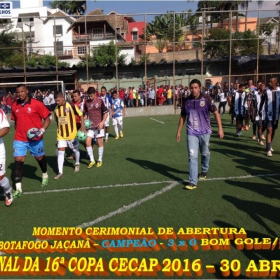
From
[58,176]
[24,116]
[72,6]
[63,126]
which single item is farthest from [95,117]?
[72,6]

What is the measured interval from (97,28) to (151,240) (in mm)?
44693

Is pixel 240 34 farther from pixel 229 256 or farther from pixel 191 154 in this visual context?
pixel 229 256

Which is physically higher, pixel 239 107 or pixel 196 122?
pixel 196 122

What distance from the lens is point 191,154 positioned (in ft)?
22.0

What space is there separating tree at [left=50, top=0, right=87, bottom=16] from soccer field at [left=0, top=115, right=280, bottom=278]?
61.9 m

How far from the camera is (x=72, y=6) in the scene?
65.6 meters

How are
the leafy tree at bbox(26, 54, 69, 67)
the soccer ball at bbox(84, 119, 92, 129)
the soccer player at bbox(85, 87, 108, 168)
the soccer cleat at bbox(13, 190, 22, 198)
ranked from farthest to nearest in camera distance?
the leafy tree at bbox(26, 54, 69, 67) → the soccer player at bbox(85, 87, 108, 168) → the soccer ball at bbox(84, 119, 92, 129) → the soccer cleat at bbox(13, 190, 22, 198)

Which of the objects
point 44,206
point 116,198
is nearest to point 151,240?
point 116,198

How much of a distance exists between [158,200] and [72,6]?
218 ft

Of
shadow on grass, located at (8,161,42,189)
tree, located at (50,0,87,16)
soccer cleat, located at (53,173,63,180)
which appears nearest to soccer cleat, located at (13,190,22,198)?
shadow on grass, located at (8,161,42,189)

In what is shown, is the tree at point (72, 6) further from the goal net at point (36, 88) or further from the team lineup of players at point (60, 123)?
the team lineup of players at point (60, 123)

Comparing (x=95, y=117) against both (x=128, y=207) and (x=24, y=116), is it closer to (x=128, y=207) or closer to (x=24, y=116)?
(x=24, y=116)

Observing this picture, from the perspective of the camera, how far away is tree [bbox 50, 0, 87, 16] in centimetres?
6546

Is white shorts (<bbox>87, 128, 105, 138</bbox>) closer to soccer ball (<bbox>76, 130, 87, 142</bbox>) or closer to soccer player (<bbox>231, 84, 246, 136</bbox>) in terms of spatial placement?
soccer ball (<bbox>76, 130, 87, 142</bbox>)
